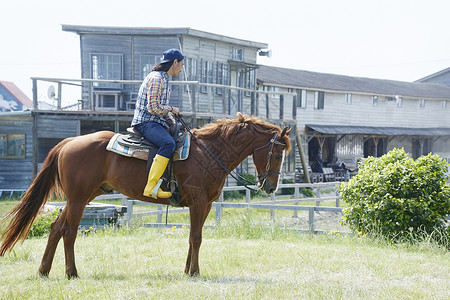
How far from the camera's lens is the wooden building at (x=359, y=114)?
33375 millimetres

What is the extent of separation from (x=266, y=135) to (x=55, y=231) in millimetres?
3075

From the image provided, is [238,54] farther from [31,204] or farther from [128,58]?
[31,204]

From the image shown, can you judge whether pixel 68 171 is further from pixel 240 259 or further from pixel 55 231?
pixel 240 259

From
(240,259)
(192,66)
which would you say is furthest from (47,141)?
(240,259)

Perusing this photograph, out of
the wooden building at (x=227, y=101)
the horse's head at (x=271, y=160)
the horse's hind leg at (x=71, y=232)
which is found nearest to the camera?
the horse's hind leg at (x=71, y=232)

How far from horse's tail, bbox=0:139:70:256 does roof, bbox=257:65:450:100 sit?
24565 millimetres

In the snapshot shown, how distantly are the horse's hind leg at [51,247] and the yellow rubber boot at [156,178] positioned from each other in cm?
125

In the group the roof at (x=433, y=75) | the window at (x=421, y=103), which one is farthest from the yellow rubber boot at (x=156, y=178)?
the roof at (x=433, y=75)

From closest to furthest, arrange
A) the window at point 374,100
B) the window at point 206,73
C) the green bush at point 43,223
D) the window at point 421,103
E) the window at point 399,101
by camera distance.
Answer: the green bush at point 43,223, the window at point 206,73, the window at point 374,100, the window at point 399,101, the window at point 421,103

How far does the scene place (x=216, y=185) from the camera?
239 inches

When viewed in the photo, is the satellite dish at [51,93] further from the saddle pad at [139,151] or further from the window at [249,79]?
the saddle pad at [139,151]

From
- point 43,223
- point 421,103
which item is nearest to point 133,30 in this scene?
point 43,223

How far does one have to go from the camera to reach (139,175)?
19.9ft

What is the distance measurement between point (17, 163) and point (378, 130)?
2672 cm
